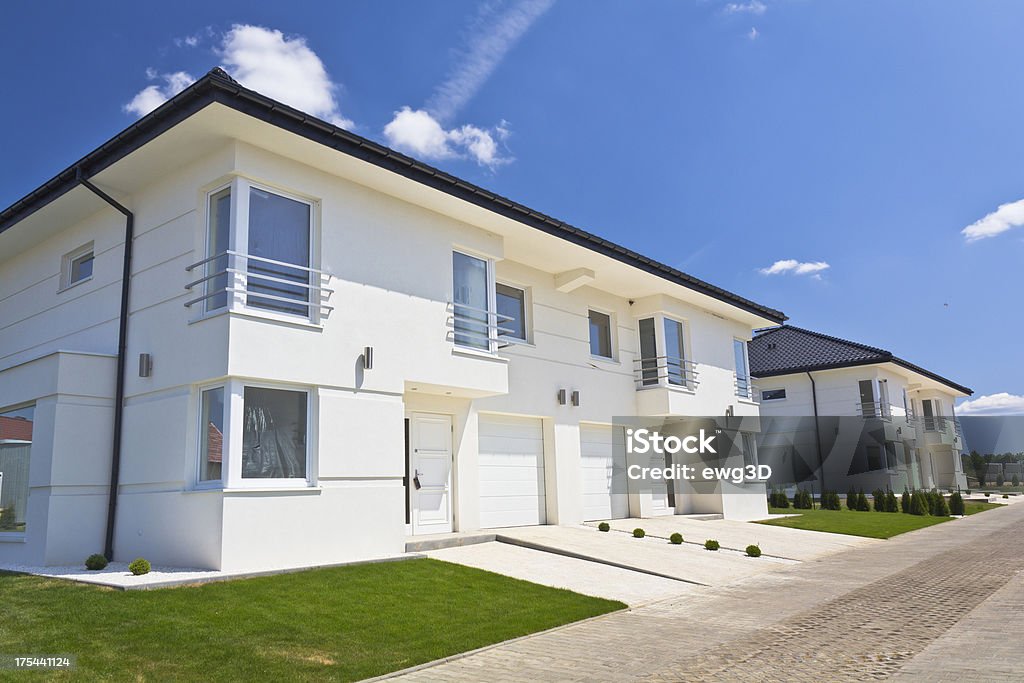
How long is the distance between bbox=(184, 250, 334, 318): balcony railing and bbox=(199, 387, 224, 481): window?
1.25 metres

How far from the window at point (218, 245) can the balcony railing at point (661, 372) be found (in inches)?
447

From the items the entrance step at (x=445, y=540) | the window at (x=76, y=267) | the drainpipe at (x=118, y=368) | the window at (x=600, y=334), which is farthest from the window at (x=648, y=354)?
the window at (x=76, y=267)

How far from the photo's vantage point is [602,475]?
59.3ft

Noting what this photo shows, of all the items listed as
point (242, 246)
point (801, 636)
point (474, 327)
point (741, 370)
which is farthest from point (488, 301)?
point (741, 370)

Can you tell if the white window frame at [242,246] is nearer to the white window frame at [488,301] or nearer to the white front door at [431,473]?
the white window frame at [488,301]

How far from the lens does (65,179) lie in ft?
39.9

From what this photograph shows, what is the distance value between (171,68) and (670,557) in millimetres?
12435

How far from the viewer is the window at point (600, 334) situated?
18.7 meters

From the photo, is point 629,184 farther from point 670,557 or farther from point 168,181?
point 168,181

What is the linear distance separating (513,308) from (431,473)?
14.6 ft

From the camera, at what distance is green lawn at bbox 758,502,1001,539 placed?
18.8 metres

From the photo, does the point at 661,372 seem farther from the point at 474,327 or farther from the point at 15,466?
the point at 15,466

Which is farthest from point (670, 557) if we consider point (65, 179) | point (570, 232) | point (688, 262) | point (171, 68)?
point (171, 68)

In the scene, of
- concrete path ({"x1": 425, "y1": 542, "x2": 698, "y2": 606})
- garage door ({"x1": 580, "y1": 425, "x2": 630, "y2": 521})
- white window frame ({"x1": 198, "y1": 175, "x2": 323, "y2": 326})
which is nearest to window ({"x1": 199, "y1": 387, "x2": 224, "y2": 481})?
white window frame ({"x1": 198, "y1": 175, "x2": 323, "y2": 326})
